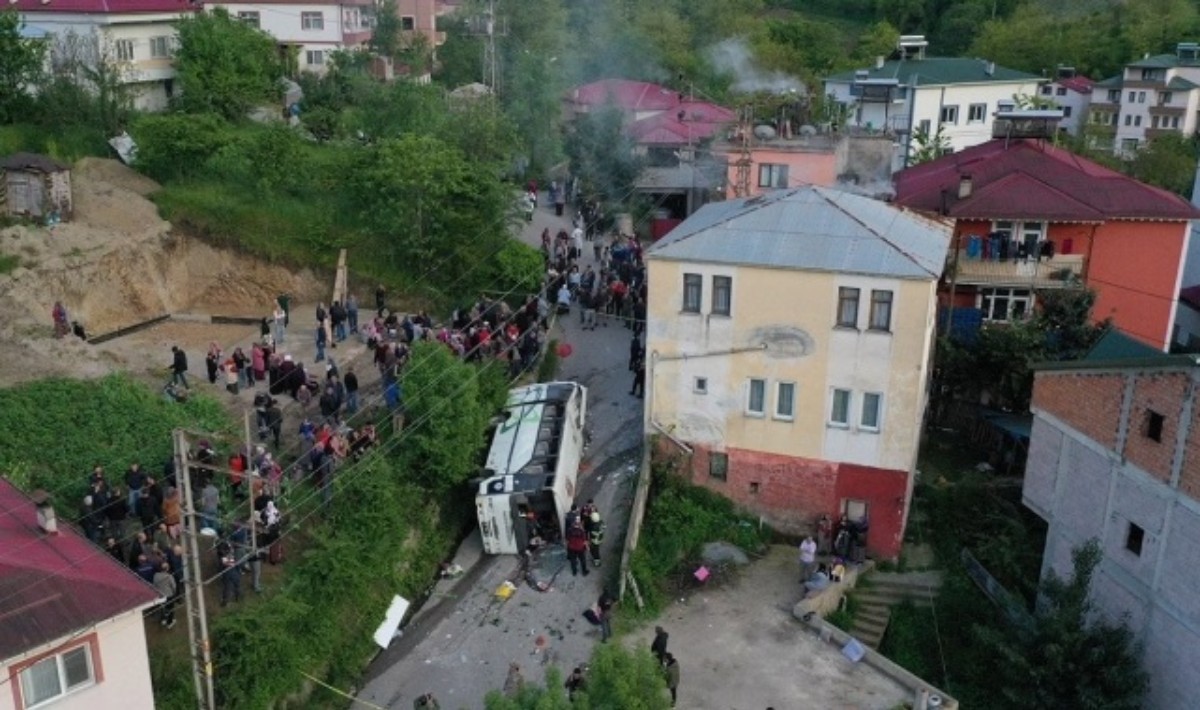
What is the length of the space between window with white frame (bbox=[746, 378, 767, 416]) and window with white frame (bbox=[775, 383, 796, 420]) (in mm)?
309

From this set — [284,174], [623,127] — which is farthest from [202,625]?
[623,127]

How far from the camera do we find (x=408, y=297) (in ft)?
117

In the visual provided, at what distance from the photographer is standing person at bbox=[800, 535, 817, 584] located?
24.5m

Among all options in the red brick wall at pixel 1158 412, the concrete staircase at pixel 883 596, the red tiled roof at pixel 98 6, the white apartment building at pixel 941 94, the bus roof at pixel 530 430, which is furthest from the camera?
the white apartment building at pixel 941 94

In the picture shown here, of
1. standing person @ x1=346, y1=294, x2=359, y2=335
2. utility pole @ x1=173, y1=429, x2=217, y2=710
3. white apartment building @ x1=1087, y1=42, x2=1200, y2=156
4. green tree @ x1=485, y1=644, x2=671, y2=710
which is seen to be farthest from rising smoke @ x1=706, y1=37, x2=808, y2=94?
green tree @ x1=485, y1=644, x2=671, y2=710

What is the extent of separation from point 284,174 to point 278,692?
22.6 m

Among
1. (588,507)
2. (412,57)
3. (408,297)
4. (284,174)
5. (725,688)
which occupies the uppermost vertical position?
(412,57)

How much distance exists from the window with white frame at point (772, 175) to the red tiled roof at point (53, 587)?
2717cm

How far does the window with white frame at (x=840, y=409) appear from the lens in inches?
986

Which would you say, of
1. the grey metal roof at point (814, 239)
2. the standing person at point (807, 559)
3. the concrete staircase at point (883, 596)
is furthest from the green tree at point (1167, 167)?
the standing person at point (807, 559)

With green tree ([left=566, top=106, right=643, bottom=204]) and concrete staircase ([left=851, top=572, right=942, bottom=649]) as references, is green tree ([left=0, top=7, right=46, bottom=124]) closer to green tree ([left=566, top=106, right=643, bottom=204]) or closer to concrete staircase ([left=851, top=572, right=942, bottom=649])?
green tree ([left=566, top=106, right=643, bottom=204])

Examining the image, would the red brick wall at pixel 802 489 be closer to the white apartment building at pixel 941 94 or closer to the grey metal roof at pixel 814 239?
the grey metal roof at pixel 814 239

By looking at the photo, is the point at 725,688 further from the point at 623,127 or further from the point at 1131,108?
the point at 1131,108

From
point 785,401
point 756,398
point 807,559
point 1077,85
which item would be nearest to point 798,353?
point 785,401
